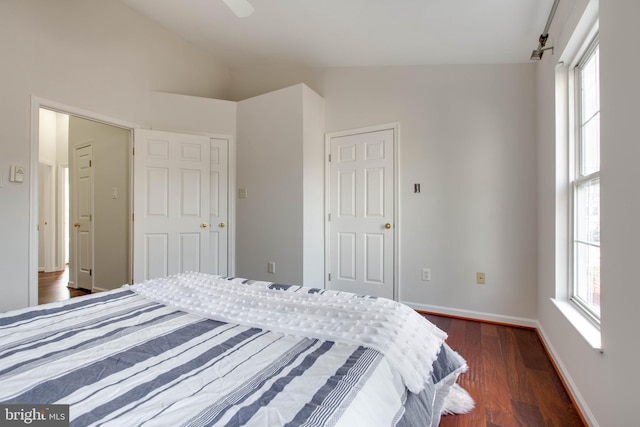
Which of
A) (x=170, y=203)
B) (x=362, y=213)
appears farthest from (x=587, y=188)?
(x=170, y=203)

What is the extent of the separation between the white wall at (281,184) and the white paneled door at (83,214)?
184cm

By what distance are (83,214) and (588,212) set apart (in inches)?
200

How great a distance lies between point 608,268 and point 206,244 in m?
3.43

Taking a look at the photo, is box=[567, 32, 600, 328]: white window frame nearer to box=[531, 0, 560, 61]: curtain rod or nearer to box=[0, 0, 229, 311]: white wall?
box=[531, 0, 560, 61]: curtain rod

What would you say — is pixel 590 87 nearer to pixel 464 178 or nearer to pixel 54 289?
pixel 464 178

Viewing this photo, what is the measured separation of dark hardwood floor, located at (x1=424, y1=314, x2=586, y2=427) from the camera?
60.1 inches

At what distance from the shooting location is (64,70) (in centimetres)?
259

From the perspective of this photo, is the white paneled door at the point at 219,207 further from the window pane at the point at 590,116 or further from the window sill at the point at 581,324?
the window pane at the point at 590,116

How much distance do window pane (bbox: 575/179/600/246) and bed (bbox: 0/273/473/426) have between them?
1.15 metres

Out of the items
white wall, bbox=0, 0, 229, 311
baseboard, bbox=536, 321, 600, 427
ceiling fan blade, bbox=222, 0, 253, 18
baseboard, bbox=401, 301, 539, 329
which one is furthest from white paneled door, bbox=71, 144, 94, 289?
baseboard, bbox=536, 321, 600, 427

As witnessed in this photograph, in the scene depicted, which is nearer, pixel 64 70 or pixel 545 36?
pixel 545 36

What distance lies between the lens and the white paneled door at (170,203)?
3182mm

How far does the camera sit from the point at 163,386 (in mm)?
753

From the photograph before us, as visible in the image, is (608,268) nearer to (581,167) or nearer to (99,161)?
(581,167)
